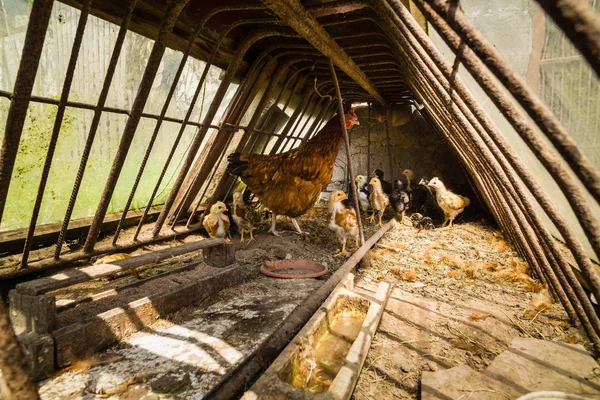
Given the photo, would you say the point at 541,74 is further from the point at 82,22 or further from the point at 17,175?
the point at 17,175

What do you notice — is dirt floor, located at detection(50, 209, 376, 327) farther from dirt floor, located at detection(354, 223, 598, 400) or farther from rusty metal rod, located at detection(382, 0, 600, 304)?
rusty metal rod, located at detection(382, 0, 600, 304)

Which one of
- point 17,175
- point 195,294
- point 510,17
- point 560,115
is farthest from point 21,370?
point 510,17

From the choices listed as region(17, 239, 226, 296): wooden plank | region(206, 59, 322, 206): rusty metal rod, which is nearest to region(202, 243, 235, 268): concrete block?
region(17, 239, 226, 296): wooden plank

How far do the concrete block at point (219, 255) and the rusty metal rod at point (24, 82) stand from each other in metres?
1.56

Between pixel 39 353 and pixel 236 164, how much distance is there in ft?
10.1

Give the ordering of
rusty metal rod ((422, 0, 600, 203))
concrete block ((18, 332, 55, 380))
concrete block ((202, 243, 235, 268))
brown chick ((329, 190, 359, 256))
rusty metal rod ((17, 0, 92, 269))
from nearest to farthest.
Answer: rusty metal rod ((422, 0, 600, 203)) < concrete block ((18, 332, 55, 380)) < rusty metal rod ((17, 0, 92, 269)) < concrete block ((202, 243, 235, 268)) < brown chick ((329, 190, 359, 256))

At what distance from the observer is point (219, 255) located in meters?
2.91

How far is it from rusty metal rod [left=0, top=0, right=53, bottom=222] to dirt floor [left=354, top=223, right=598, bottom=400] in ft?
8.78

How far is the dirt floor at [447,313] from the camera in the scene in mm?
1806

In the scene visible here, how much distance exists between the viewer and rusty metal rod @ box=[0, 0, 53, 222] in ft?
5.89

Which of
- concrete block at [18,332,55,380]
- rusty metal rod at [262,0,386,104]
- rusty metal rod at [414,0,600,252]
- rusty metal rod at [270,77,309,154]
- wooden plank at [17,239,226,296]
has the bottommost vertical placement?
concrete block at [18,332,55,380]

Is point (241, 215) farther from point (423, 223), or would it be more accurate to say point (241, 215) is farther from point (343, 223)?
point (423, 223)

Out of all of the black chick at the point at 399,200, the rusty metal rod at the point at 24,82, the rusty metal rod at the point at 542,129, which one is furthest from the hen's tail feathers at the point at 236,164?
the rusty metal rod at the point at 542,129

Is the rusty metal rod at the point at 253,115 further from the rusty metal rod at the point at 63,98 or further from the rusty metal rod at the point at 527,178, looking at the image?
the rusty metal rod at the point at 527,178
